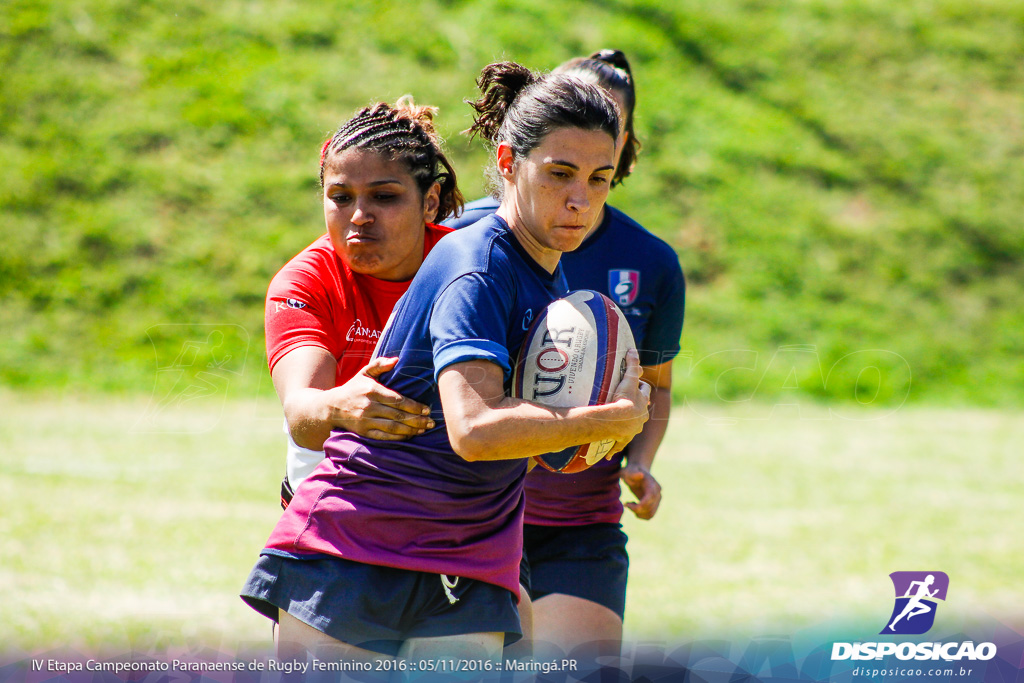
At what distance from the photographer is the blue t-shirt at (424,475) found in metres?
2.38

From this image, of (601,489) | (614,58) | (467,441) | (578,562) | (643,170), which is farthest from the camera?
(643,170)

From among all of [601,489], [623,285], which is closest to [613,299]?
[623,285]

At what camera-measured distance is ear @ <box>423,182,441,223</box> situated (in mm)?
3152

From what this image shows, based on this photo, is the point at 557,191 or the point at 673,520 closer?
the point at 557,191

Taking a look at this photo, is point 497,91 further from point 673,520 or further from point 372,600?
point 673,520

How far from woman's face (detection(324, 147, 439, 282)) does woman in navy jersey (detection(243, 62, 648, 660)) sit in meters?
0.53

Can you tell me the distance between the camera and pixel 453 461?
2.43m

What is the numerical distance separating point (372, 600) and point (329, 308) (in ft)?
3.26

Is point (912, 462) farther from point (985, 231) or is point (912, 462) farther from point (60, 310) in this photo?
point (60, 310)

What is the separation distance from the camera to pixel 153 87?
14.1 metres

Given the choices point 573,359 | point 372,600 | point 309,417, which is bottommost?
point 372,600

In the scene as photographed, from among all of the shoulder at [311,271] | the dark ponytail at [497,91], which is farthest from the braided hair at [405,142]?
the shoulder at [311,271]

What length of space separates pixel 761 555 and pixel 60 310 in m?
9.16

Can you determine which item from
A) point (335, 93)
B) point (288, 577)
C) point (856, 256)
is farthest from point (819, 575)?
point (335, 93)
